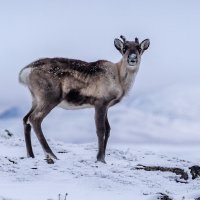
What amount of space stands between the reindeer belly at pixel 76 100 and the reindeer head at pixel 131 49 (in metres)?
1.47

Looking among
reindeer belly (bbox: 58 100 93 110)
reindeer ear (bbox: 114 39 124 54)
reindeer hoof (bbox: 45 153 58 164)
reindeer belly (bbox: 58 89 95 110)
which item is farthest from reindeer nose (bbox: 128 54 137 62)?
reindeer hoof (bbox: 45 153 58 164)

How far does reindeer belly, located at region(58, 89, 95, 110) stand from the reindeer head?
1.47m

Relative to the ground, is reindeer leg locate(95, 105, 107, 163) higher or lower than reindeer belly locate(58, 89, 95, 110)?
lower

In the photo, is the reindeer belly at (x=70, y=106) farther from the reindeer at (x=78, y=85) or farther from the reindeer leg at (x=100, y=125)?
the reindeer leg at (x=100, y=125)

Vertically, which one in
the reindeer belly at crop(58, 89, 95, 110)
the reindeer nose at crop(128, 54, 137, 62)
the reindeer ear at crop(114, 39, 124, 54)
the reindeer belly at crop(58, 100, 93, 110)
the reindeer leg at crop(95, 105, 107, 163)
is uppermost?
the reindeer ear at crop(114, 39, 124, 54)

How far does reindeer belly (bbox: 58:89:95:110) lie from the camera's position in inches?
608

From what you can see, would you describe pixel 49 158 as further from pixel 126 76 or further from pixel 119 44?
pixel 119 44

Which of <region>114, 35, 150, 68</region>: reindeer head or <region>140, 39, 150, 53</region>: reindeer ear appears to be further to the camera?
<region>140, 39, 150, 53</region>: reindeer ear

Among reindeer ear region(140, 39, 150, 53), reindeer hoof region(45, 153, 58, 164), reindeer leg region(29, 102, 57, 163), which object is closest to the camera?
reindeer hoof region(45, 153, 58, 164)

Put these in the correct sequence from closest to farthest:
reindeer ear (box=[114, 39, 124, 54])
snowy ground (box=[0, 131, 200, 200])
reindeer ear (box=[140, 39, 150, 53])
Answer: snowy ground (box=[0, 131, 200, 200]) → reindeer ear (box=[114, 39, 124, 54]) → reindeer ear (box=[140, 39, 150, 53])

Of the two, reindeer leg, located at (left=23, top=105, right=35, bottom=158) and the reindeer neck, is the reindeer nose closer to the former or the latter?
the reindeer neck

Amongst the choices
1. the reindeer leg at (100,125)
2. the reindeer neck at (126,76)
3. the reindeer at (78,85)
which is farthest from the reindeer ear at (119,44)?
the reindeer leg at (100,125)

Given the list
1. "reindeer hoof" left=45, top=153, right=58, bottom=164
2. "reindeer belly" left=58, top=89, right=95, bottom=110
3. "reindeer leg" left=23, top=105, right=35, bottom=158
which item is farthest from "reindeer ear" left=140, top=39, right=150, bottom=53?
"reindeer hoof" left=45, top=153, right=58, bottom=164

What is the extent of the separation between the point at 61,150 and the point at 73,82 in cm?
386
